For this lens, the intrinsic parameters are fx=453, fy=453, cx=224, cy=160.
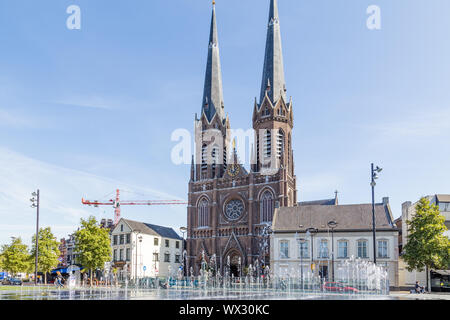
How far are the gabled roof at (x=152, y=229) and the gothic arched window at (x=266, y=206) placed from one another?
2148 centimetres

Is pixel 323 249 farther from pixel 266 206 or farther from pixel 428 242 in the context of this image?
pixel 266 206

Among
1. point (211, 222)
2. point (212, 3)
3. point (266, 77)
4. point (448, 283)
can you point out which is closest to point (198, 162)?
point (211, 222)

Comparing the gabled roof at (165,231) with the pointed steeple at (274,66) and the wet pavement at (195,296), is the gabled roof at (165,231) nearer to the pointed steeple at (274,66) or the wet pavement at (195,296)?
the pointed steeple at (274,66)

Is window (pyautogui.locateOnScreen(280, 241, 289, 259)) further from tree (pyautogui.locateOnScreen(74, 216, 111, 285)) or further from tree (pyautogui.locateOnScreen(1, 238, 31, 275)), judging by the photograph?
tree (pyautogui.locateOnScreen(1, 238, 31, 275))

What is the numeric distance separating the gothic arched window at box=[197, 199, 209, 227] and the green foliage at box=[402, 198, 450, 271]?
147 ft

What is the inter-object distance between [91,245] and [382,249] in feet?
124

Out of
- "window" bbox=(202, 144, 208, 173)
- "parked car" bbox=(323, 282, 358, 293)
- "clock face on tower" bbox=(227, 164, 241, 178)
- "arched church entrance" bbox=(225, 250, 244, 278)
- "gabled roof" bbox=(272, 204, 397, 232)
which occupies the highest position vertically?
"window" bbox=(202, 144, 208, 173)

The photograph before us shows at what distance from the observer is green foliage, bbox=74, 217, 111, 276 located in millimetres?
61219

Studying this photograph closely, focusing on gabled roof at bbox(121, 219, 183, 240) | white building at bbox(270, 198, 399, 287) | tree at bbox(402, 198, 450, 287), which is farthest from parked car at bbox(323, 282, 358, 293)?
gabled roof at bbox(121, 219, 183, 240)

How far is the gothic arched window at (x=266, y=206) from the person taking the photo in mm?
79375

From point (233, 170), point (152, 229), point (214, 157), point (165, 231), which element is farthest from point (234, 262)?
point (214, 157)

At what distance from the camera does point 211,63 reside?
98750mm

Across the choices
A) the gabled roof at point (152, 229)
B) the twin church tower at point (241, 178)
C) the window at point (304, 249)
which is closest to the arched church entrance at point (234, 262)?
the twin church tower at point (241, 178)
